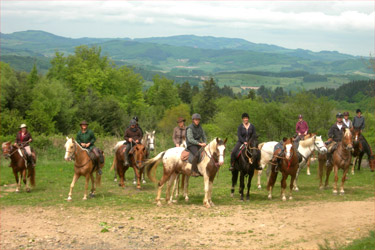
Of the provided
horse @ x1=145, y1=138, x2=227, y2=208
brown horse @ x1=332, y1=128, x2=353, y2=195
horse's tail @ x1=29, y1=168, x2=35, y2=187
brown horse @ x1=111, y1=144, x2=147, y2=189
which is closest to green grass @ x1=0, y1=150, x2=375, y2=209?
horse's tail @ x1=29, y1=168, x2=35, y2=187

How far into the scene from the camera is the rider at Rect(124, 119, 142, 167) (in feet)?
59.5

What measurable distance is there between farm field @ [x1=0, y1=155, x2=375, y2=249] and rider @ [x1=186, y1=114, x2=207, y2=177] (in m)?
1.33

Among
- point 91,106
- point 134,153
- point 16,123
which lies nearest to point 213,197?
point 134,153

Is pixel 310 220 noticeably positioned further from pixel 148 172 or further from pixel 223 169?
pixel 223 169

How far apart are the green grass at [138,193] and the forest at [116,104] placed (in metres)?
8.47

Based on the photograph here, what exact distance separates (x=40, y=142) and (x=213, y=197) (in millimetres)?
19518

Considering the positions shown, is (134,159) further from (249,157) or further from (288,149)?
(288,149)

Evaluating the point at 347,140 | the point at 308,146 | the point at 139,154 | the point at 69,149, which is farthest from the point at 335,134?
the point at 69,149

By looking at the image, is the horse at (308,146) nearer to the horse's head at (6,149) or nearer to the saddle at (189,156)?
the saddle at (189,156)

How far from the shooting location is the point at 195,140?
1388 cm

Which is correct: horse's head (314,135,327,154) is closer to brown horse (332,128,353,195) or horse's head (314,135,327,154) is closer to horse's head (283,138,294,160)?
brown horse (332,128,353,195)

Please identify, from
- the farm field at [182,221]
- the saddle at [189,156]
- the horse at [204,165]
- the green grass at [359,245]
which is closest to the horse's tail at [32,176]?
the farm field at [182,221]

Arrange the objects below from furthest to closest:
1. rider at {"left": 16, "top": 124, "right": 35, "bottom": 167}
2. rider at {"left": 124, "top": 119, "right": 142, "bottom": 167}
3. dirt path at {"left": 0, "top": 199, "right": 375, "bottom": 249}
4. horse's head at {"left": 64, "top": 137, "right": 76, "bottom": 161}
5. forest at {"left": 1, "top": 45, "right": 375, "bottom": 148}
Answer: forest at {"left": 1, "top": 45, "right": 375, "bottom": 148}
rider at {"left": 124, "top": 119, "right": 142, "bottom": 167}
rider at {"left": 16, "top": 124, "right": 35, "bottom": 167}
horse's head at {"left": 64, "top": 137, "right": 76, "bottom": 161}
dirt path at {"left": 0, "top": 199, "right": 375, "bottom": 249}

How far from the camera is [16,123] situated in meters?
43.1
